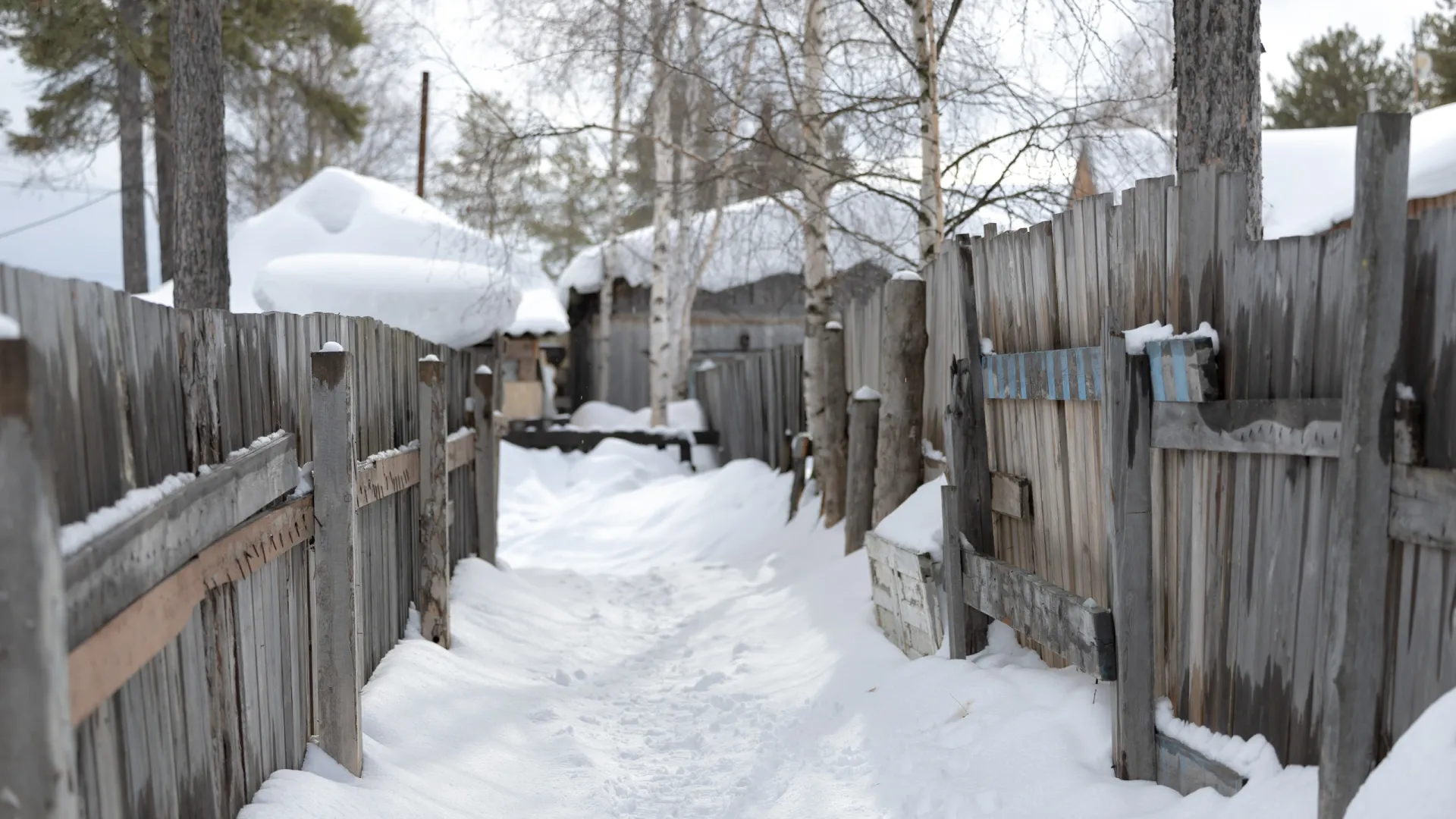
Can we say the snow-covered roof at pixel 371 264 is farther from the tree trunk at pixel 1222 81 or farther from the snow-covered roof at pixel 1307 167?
the tree trunk at pixel 1222 81

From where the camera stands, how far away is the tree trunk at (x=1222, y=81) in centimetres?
534

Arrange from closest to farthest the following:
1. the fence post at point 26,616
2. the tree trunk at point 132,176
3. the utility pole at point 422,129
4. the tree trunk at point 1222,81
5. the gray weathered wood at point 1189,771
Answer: the fence post at point 26,616, the gray weathered wood at point 1189,771, the tree trunk at point 1222,81, the tree trunk at point 132,176, the utility pole at point 422,129

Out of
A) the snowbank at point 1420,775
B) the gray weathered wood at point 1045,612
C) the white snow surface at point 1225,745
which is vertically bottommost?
the white snow surface at point 1225,745

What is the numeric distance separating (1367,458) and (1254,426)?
525 millimetres

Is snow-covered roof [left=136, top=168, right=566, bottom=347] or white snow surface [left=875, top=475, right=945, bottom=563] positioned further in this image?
snow-covered roof [left=136, top=168, right=566, bottom=347]

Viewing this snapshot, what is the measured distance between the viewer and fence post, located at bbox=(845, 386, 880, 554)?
7.43 m

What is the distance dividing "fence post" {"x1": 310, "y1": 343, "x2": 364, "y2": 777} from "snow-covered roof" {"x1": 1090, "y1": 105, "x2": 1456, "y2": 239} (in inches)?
169

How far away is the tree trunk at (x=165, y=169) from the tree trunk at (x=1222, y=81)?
1302 cm

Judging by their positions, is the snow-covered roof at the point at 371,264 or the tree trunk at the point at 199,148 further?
the snow-covered roof at the point at 371,264

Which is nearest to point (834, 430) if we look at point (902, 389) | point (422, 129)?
point (902, 389)

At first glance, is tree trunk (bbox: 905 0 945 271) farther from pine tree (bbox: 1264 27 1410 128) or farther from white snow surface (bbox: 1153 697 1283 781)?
pine tree (bbox: 1264 27 1410 128)

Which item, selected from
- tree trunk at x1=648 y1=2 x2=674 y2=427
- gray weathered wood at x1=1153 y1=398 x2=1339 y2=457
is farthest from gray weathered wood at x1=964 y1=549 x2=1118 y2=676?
tree trunk at x1=648 y1=2 x2=674 y2=427

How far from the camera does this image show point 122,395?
2457 millimetres

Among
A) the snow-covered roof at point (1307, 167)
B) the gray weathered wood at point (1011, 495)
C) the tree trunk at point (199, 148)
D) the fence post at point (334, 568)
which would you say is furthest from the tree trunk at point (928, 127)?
the tree trunk at point (199, 148)
